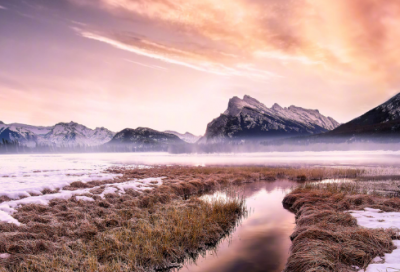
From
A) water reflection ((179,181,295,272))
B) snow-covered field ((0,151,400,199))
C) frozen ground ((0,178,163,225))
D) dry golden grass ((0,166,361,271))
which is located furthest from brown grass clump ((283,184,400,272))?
snow-covered field ((0,151,400,199))

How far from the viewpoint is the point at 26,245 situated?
8117mm

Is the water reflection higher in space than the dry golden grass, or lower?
lower

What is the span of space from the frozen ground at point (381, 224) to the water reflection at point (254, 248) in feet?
12.6

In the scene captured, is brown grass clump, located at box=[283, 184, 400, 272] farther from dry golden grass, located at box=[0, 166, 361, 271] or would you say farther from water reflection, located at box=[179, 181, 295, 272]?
dry golden grass, located at box=[0, 166, 361, 271]

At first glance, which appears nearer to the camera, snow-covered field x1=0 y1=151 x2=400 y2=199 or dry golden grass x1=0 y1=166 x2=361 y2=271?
dry golden grass x1=0 y1=166 x2=361 y2=271

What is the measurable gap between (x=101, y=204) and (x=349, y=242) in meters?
14.4

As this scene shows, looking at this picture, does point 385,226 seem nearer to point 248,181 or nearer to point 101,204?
point 101,204

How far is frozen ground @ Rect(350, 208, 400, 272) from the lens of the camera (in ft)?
18.5

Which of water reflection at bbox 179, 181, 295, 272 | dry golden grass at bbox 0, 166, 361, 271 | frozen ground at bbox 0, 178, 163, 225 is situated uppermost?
frozen ground at bbox 0, 178, 163, 225

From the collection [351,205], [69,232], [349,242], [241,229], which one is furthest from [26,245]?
[351,205]

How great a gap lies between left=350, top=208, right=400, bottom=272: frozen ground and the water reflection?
3.83 meters

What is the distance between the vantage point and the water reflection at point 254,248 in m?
9.16

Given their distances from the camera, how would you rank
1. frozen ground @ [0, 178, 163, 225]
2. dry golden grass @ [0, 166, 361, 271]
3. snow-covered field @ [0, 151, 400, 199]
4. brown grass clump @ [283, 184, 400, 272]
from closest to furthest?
brown grass clump @ [283, 184, 400, 272] → dry golden grass @ [0, 166, 361, 271] → frozen ground @ [0, 178, 163, 225] → snow-covered field @ [0, 151, 400, 199]

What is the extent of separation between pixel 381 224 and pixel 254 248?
5.80 m
